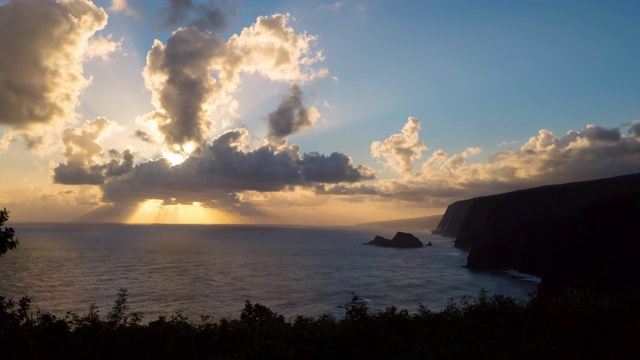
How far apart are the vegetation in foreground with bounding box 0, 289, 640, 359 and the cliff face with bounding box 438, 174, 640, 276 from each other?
268 feet

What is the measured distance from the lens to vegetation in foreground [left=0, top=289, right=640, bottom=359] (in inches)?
489

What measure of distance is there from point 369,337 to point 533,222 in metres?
104

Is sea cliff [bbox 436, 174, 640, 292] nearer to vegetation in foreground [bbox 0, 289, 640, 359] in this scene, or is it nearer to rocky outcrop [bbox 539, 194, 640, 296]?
rocky outcrop [bbox 539, 194, 640, 296]

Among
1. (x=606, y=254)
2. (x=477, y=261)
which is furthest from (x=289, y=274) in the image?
(x=606, y=254)

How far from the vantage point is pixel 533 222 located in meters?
102

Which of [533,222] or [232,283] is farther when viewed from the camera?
[533,222]

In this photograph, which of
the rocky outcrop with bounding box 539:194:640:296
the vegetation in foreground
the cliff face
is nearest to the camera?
the vegetation in foreground

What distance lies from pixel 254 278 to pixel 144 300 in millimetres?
28572

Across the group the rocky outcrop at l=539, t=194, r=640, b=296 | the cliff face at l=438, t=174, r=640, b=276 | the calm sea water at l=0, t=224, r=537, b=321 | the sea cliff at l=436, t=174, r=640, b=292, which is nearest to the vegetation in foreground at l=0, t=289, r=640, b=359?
the rocky outcrop at l=539, t=194, r=640, b=296

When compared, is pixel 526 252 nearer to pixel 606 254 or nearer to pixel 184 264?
pixel 606 254

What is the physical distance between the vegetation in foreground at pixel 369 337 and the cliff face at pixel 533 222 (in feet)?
268

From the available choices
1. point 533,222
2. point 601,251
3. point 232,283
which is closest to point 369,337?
point 601,251

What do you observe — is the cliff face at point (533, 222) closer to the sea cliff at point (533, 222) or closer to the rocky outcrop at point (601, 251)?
the sea cliff at point (533, 222)

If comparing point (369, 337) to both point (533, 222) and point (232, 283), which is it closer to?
point (232, 283)
